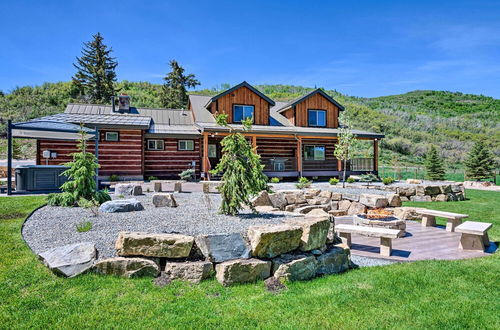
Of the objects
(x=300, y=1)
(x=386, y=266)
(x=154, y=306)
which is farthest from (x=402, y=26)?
(x=154, y=306)

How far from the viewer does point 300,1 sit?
14.0m

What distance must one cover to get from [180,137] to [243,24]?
293 inches

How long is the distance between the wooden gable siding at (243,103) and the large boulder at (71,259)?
53.3 feet

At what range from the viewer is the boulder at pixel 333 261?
14.4 ft

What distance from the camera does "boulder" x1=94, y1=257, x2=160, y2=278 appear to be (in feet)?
12.3

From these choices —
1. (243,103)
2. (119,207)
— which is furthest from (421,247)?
(243,103)

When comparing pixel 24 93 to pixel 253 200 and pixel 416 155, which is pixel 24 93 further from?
pixel 416 155

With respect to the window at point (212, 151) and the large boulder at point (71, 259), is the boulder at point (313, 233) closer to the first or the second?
the large boulder at point (71, 259)

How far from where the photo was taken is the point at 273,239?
405 centimetres

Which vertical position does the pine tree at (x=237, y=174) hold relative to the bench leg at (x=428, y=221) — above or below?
above

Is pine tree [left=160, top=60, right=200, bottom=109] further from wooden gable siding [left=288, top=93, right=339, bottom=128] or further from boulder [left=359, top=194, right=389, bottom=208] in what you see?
boulder [left=359, top=194, right=389, bottom=208]

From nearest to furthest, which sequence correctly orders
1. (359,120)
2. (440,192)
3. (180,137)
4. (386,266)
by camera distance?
(386,266) → (440,192) → (180,137) → (359,120)

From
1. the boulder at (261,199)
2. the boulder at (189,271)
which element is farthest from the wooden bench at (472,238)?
the boulder at (189,271)

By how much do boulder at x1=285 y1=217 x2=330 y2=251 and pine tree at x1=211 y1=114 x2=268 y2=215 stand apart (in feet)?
4.78
